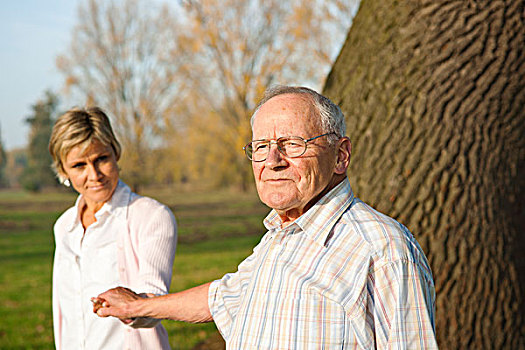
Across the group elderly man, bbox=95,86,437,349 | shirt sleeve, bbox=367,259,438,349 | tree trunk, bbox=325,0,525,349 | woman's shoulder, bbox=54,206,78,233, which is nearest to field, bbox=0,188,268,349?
woman's shoulder, bbox=54,206,78,233

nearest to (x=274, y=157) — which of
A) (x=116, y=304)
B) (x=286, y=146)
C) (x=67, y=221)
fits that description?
(x=286, y=146)

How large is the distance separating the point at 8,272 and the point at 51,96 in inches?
1635

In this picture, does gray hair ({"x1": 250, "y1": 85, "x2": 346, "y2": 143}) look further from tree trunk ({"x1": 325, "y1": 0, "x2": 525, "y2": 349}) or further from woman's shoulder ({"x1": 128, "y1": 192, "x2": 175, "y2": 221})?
tree trunk ({"x1": 325, "y1": 0, "x2": 525, "y2": 349})

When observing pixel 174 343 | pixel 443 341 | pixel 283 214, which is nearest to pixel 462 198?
pixel 443 341

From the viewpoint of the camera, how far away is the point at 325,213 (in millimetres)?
1927

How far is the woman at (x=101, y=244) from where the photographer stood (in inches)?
113

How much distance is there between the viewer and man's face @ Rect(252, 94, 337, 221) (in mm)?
1956

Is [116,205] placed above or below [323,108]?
below

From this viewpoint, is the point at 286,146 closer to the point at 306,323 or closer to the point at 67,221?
the point at 306,323

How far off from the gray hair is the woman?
1168 mm

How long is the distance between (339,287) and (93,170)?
177 centimetres

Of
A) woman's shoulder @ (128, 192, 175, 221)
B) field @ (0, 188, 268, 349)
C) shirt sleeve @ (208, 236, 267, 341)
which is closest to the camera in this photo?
shirt sleeve @ (208, 236, 267, 341)

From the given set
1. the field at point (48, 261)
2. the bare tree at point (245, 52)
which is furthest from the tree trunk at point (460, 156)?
the bare tree at point (245, 52)

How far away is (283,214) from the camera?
2082mm
